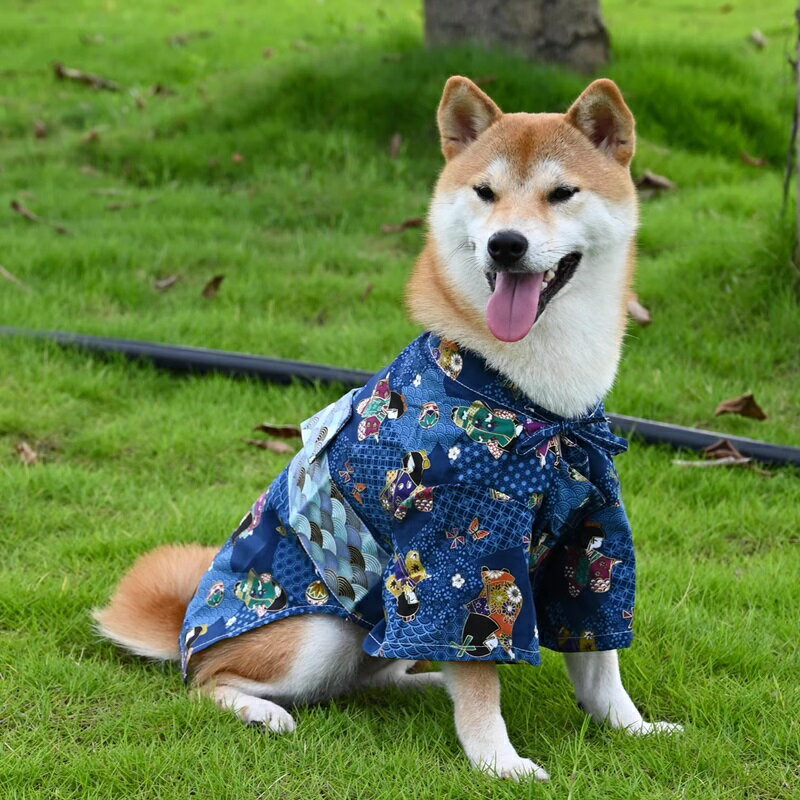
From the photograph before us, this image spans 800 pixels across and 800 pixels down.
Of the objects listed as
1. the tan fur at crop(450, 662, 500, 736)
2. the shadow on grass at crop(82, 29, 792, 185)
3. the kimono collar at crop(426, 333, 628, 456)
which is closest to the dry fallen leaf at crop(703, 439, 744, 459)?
the kimono collar at crop(426, 333, 628, 456)

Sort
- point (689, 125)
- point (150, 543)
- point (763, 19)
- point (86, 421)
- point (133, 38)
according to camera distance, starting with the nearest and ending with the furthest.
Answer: point (150, 543), point (86, 421), point (689, 125), point (133, 38), point (763, 19)

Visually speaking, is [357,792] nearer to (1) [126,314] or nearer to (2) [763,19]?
(1) [126,314]

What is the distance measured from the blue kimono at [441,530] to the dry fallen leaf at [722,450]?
1.60 meters

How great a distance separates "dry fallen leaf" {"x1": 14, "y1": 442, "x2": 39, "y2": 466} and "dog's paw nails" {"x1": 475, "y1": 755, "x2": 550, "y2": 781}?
237 cm

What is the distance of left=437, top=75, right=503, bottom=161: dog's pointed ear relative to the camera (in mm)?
2844

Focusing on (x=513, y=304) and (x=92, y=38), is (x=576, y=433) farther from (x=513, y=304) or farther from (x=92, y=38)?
(x=92, y=38)

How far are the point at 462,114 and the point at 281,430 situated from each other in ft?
6.23

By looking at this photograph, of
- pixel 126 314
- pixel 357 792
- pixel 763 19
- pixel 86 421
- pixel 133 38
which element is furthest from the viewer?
pixel 763 19

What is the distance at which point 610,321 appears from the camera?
278cm

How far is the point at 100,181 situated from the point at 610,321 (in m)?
5.13

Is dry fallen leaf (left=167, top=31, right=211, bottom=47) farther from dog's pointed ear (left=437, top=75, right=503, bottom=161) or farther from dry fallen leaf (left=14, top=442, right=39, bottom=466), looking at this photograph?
dog's pointed ear (left=437, top=75, right=503, bottom=161)

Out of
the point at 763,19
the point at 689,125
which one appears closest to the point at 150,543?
the point at 689,125

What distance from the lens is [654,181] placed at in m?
6.64

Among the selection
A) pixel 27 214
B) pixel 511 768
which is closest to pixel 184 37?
pixel 27 214
